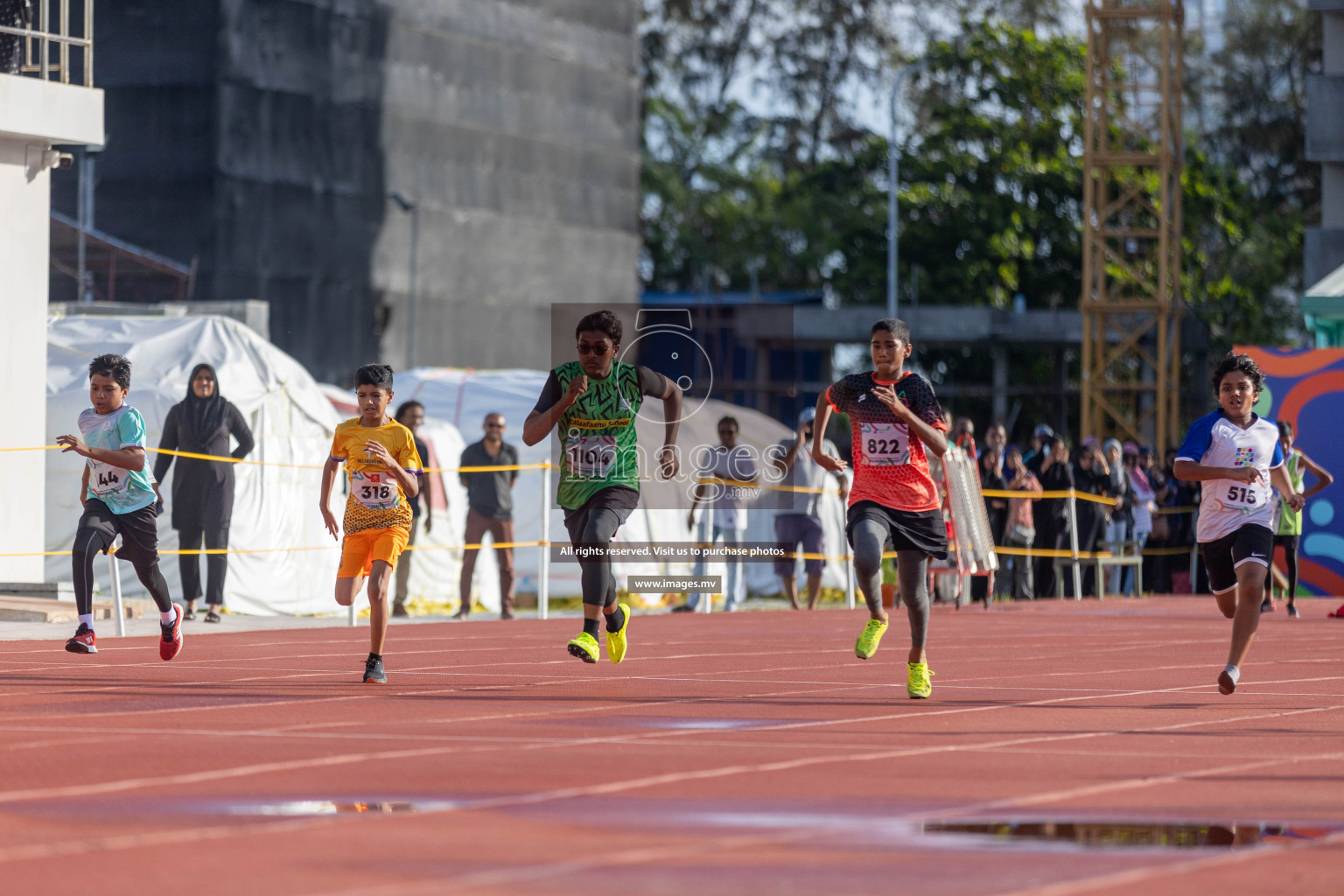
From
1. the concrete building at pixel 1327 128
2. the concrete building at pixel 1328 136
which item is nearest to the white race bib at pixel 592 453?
the concrete building at pixel 1328 136

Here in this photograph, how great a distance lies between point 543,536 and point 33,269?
5027 mm

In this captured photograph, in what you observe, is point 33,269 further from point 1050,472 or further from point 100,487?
point 1050,472

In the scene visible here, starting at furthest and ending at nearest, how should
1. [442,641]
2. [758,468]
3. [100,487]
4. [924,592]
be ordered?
[758,468] < [442,641] < [100,487] < [924,592]

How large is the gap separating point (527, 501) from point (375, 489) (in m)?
14.5

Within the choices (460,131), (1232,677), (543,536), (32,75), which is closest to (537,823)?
(1232,677)

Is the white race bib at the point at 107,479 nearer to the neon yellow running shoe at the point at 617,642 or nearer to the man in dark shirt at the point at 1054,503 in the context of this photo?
the neon yellow running shoe at the point at 617,642

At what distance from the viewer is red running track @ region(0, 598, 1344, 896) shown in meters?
5.42

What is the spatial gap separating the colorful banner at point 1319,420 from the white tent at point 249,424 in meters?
11.2

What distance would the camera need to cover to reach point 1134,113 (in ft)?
167

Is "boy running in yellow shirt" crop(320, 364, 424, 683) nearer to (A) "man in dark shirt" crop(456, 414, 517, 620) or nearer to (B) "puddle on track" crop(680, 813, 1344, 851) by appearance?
(B) "puddle on track" crop(680, 813, 1344, 851)

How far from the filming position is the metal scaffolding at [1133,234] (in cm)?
4806

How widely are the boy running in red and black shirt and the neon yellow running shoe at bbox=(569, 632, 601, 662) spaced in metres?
1.57

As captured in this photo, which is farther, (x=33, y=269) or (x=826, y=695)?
(x=33, y=269)

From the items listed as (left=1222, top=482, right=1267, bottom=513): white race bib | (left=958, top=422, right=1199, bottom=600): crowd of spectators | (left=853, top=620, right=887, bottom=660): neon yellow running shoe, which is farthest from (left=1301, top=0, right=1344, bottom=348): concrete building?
(left=853, top=620, right=887, bottom=660): neon yellow running shoe
